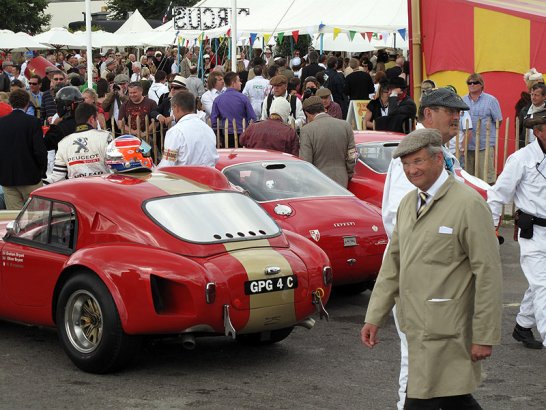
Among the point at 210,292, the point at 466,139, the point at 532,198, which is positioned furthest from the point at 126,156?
the point at 466,139

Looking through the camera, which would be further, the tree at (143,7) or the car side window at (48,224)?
the tree at (143,7)

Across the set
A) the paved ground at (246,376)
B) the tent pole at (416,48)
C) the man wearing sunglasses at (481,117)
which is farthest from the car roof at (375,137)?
the paved ground at (246,376)

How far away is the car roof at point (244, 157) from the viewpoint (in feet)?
34.3

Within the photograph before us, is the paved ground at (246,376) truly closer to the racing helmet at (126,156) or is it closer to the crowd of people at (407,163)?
the crowd of people at (407,163)

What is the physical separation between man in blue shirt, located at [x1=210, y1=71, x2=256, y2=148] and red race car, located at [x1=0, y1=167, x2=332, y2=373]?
24.5 feet

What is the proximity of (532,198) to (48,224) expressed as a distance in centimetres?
358

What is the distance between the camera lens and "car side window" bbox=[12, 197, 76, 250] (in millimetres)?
7840

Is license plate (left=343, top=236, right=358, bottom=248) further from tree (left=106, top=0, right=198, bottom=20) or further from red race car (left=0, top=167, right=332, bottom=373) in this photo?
tree (left=106, top=0, right=198, bottom=20)

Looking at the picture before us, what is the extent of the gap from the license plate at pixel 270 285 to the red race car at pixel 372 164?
440 centimetres

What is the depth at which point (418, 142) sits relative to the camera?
486cm

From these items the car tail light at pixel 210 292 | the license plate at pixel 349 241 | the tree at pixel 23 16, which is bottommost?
the license plate at pixel 349 241

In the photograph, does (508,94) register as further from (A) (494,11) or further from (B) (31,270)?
(B) (31,270)

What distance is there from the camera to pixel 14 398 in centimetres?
690

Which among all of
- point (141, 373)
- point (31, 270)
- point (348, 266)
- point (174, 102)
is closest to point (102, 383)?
point (141, 373)
